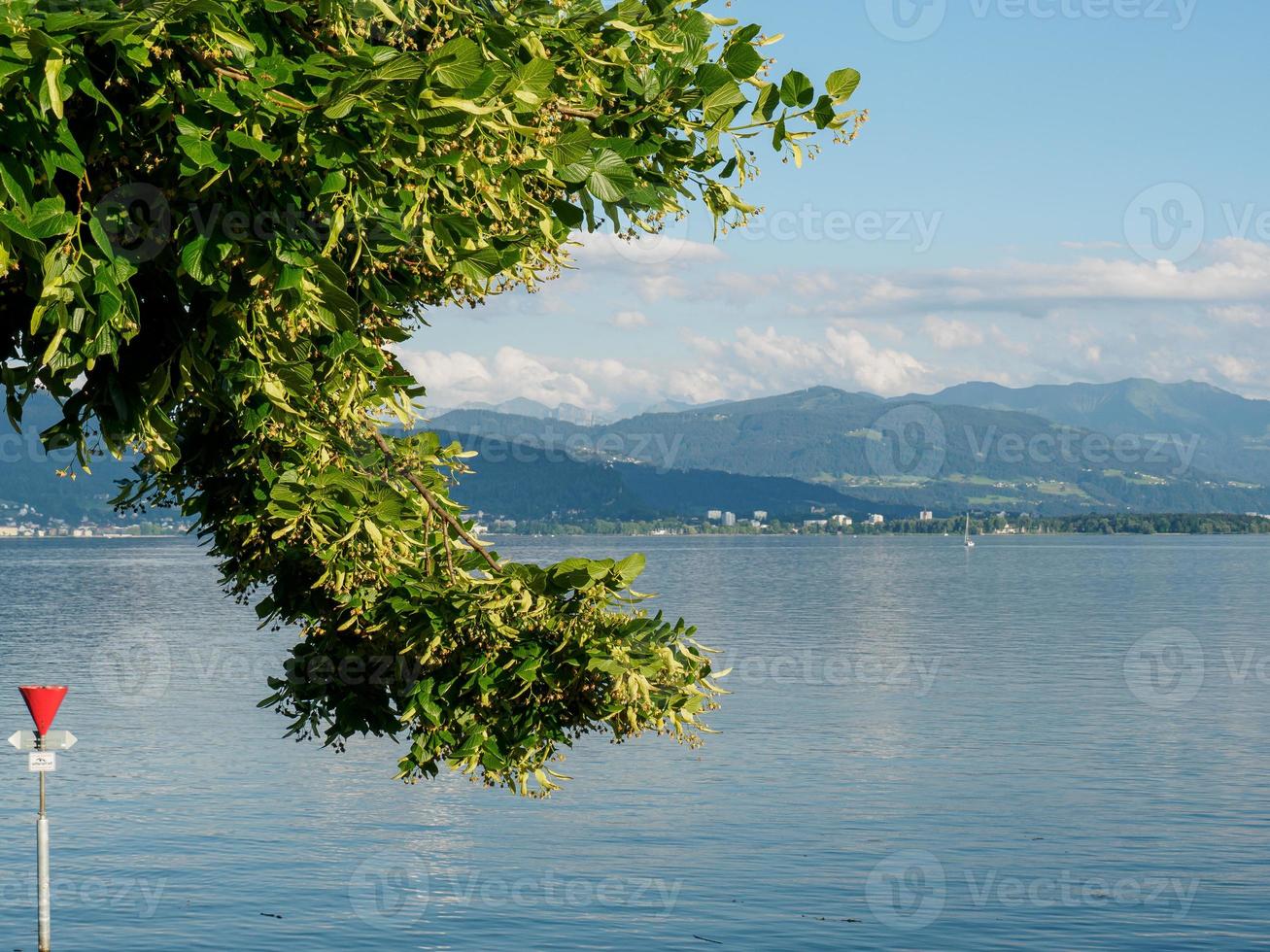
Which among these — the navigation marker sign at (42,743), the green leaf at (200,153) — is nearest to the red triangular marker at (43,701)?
the navigation marker sign at (42,743)

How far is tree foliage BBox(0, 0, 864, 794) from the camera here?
18.5 feet

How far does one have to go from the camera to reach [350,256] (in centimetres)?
689

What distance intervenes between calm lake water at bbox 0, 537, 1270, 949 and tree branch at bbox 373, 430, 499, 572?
30.5 meters

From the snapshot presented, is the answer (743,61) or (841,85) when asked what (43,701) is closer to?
(743,61)

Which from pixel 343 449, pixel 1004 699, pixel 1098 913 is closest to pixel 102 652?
pixel 1004 699

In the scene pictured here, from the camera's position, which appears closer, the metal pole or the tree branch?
the tree branch

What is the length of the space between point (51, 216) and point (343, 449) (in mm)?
3594

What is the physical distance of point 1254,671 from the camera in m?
101

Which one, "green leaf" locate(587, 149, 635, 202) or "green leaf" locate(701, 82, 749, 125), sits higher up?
"green leaf" locate(701, 82, 749, 125)

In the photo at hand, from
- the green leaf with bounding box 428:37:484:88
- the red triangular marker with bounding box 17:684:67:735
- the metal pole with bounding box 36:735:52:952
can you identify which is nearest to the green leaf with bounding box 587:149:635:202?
the green leaf with bounding box 428:37:484:88

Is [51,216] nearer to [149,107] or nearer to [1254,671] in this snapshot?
[149,107]

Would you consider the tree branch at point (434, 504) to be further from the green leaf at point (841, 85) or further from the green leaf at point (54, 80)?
the green leaf at point (54, 80)

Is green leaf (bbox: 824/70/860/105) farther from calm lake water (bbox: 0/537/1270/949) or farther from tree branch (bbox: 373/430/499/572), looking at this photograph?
calm lake water (bbox: 0/537/1270/949)

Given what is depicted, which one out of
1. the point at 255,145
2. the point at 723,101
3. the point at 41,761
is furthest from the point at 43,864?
the point at 255,145
